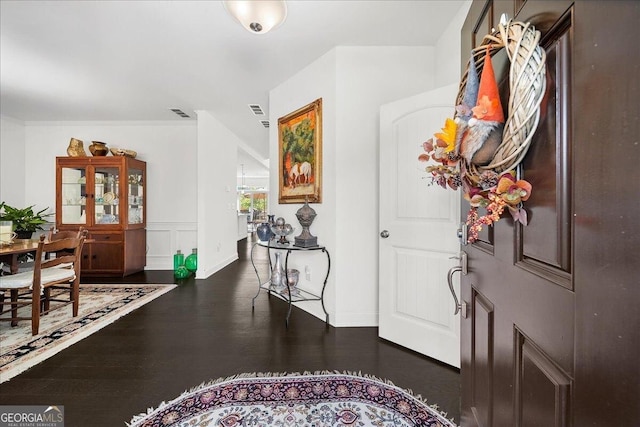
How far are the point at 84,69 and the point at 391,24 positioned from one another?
3.10 m

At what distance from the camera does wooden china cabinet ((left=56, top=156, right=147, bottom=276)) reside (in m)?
4.05

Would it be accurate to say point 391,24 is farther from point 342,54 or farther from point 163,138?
point 163,138

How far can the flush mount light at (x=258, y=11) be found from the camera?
4.99ft

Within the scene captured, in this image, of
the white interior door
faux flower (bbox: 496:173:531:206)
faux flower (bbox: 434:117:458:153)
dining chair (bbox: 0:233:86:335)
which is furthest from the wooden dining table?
faux flower (bbox: 496:173:531:206)

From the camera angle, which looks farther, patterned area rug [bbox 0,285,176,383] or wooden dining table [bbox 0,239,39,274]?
wooden dining table [bbox 0,239,39,274]

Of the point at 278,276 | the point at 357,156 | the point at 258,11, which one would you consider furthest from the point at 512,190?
the point at 278,276

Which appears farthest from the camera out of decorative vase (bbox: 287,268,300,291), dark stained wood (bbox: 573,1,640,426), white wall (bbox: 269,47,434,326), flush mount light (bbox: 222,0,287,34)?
decorative vase (bbox: 287,268,300,291)

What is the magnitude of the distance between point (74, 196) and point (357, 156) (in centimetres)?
443

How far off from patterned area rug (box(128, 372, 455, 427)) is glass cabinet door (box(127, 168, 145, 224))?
3645 millimetres

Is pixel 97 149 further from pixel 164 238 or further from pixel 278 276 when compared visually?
pixel 278 276

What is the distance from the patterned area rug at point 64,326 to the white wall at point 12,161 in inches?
93.9

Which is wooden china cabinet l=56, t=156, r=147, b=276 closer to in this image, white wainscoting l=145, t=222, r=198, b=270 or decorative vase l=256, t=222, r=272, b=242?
white wainscoting l=145, t=222, r=198, b=270

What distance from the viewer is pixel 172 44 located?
2412 millimetres

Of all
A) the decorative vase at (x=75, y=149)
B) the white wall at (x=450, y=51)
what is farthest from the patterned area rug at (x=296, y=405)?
the decorative vase at (x=75, y=149)
